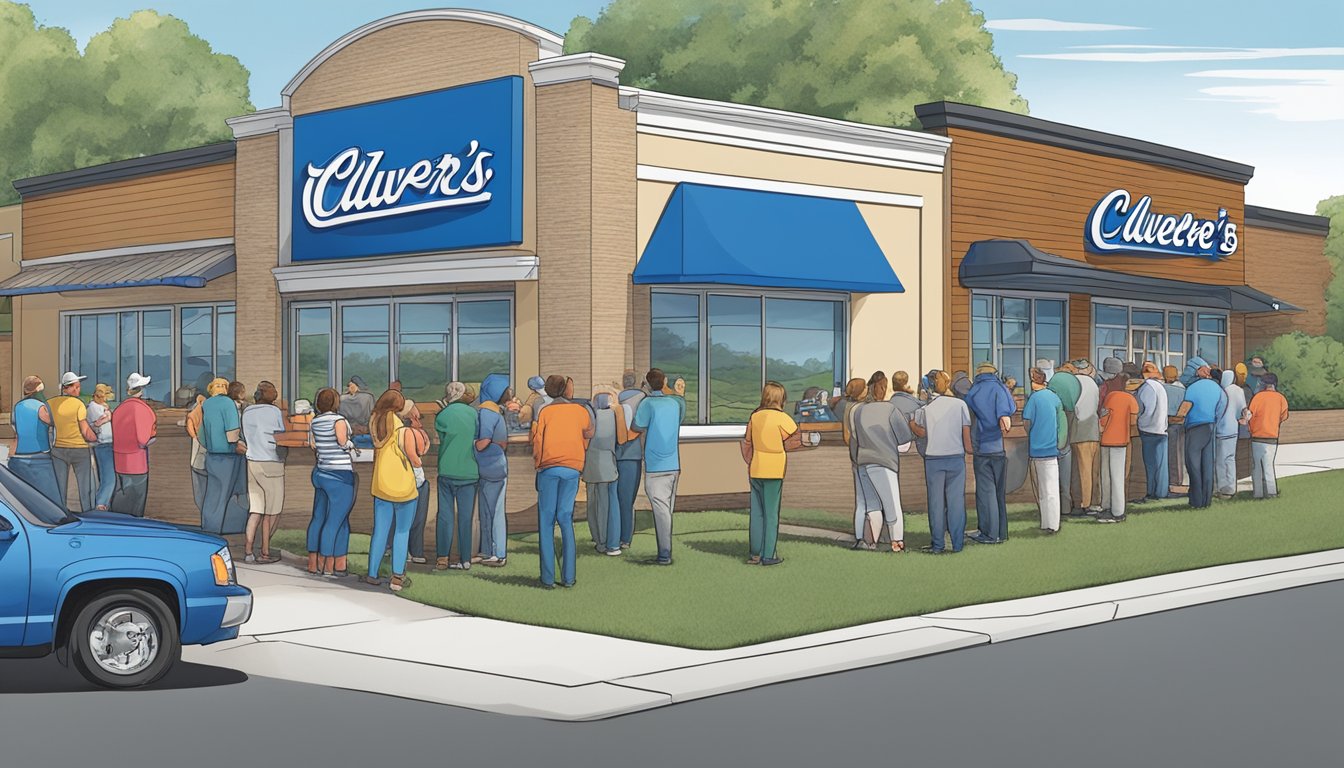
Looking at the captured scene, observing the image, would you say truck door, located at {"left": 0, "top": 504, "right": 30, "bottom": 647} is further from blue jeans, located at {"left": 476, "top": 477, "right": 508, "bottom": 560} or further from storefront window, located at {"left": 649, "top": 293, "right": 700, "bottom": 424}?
storefront window, located at {"left": 649, "top": 293, "right": 700, "bottom": 424}

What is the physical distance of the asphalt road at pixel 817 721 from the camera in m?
8.62

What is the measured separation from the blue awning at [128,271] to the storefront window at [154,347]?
103 cm

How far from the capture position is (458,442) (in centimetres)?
1636

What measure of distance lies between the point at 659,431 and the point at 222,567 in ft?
23.1

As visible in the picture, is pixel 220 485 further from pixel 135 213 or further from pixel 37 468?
pixel 135 213

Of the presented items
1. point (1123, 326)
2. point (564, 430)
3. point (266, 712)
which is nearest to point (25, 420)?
point (564, 430)

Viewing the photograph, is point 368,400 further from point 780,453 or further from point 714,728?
point 714,728

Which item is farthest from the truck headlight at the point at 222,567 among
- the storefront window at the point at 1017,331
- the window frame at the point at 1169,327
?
the window frame at the point at 1169,327

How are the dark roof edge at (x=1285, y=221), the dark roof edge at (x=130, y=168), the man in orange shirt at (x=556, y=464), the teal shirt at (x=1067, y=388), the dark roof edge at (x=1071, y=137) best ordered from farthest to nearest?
1. the dark roof edge at (x=1285, y=221)
2. the dark roof edge at (x=130, y=168)
3. the dark roof edge at (x=1071, y=137)
4. the teal shirt at (x=1067, y=388)
5. the man in orange shirt at (x=556, y=464)

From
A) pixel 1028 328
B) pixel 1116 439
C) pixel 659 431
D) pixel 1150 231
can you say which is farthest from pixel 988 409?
pixel 1150 231

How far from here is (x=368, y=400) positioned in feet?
71.8

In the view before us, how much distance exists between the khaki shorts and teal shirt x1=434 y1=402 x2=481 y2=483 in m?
2.30

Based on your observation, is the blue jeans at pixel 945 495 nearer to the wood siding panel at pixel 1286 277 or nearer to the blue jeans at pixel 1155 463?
the blue jeans at pixel 1155 463

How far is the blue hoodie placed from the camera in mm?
18781
